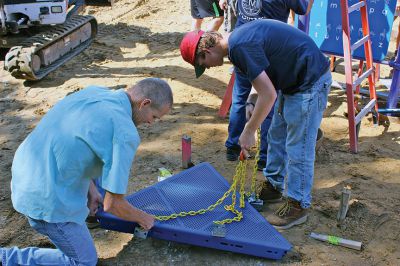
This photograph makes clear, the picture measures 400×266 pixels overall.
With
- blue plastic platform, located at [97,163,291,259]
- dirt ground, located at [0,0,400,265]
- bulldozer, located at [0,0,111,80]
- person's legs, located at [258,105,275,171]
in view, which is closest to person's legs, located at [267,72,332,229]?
dirt ground, located at [0,0,400,265]

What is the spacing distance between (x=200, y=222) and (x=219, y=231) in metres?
0.19

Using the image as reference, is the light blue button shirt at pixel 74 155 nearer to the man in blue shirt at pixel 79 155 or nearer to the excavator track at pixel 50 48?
the man in blue shirt at pixel 79 155

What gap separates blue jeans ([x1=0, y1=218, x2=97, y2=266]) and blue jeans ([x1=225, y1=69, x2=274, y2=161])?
1890 millimetres

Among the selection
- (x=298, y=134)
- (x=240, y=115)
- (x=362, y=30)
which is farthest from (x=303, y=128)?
(x=362, y=30)

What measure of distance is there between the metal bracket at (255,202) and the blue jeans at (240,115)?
1.83 ft

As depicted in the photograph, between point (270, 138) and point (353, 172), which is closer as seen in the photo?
point (270, 138)

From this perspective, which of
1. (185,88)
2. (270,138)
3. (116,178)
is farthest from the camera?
(185,88)

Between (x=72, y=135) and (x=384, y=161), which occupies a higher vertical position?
(x=72, y=135)

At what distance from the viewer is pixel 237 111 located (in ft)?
14.9

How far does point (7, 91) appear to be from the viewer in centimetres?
645

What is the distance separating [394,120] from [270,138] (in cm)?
231

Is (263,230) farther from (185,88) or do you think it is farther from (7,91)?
(7,91)

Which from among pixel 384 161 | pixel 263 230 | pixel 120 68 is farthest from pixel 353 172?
pixel 120 68

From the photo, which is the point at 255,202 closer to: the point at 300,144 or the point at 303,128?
the point at 300,144
